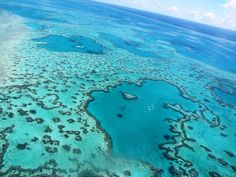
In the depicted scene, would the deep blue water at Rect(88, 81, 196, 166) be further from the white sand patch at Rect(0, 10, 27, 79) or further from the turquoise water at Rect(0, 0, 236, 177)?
the white sand patch at Rect(0, 10, 27, 79)

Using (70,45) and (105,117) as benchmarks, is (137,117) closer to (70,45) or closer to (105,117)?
(105,117)

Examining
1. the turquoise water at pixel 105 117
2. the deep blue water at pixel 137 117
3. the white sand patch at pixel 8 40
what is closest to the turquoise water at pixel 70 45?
the turquoise water at pixel 105 117

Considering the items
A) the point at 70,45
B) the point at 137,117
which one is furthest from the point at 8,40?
the point at 137,117

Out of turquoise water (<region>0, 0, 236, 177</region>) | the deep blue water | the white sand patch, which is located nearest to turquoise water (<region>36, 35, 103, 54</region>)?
turquoise water (<region>0, 0, 236, 177</region>)

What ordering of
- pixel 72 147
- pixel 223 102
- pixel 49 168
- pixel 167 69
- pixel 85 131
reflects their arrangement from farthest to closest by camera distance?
pixel 167 69, pixel 223 102, pixel 85 131, pixel 72 147, pixel 49 168

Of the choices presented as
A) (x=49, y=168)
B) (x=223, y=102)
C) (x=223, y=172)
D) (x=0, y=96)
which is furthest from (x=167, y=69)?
(x=49, y=168)

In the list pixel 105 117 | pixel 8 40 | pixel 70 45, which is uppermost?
pixel 105 117

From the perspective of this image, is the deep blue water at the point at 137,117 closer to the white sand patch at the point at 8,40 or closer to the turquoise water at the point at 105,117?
the turquoise water at the point at 105,117

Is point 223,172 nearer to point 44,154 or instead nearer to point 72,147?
point 72,147
